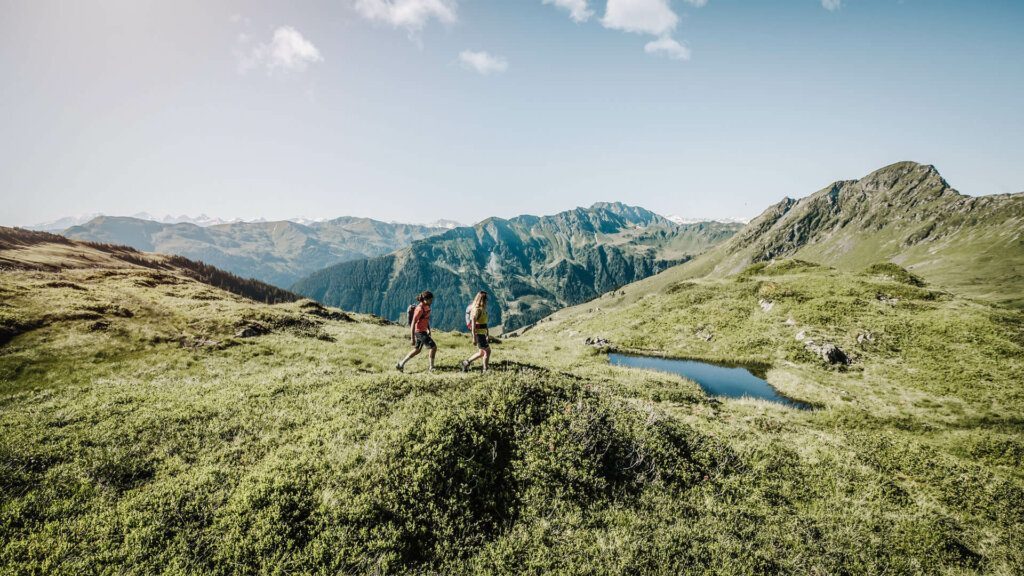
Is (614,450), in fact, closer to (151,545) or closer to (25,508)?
(151,545)

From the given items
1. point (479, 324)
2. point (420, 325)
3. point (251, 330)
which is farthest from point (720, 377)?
point (251, 330)

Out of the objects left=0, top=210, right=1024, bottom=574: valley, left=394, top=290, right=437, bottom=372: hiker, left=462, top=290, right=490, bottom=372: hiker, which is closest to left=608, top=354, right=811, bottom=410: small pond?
left=0, top=210, right=1024, bottom=574: valley

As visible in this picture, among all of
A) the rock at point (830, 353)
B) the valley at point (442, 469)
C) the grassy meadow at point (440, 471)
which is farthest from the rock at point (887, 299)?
the grassy meadow at point (440, 471)

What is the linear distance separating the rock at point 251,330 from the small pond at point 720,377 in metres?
29.5

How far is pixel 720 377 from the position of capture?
33.0m

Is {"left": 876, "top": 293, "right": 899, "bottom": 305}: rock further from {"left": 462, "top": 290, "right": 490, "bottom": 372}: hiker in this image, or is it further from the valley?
{"left": 462, "top": 290, "right": 490, "bottom": 372}: hiker

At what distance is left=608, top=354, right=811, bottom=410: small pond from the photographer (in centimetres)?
2838

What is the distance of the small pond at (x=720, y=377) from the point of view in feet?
93.1

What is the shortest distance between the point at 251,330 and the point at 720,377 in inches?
1507

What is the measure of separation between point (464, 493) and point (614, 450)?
5.72 meters

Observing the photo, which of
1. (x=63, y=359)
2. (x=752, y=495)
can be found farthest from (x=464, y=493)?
(x=63, y=359)

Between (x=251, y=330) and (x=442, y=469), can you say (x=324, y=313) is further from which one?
(x=442, y=469)

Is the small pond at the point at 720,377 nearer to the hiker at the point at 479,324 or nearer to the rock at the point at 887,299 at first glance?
the hiker at the point at 479,324

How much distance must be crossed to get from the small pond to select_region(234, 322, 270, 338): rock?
1161 inches
